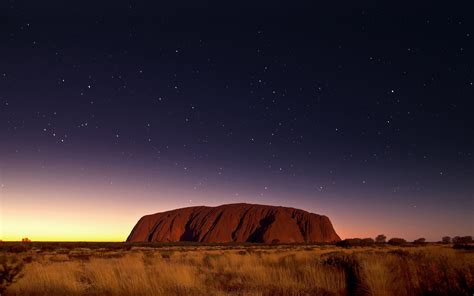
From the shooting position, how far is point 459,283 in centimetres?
721

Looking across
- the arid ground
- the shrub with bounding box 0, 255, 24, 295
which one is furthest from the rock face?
the shrub with bounding box 0, 255, 24, 295

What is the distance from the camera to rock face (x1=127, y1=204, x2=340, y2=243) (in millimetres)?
141250

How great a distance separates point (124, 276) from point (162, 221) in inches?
6007

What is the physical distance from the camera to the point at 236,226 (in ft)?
488

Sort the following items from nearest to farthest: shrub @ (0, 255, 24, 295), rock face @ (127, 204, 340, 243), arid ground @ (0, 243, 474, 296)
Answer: arid ground @ (0, 243, 474, 296) < shrub @ (0, 255, 24, 295) < rock face @ (127, 204, 340, 243)

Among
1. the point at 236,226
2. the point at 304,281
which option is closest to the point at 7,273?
the point at 304,281

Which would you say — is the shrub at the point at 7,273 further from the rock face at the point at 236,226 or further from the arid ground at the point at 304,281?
the rock face at the point at 236,226

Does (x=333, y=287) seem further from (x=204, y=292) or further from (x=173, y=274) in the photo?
(x=173, y=274)

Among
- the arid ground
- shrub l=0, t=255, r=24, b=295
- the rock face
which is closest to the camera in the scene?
the arid ground

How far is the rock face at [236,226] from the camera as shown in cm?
14125

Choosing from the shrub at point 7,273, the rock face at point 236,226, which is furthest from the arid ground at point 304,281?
the rock face at point 236,226

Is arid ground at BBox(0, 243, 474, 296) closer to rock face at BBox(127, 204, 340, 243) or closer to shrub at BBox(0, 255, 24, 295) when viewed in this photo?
shrub at BBox(0, 255, 24, 295)

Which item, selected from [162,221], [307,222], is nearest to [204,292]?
[307,222]

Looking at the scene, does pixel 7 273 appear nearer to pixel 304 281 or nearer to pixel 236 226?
pixel 304 281
